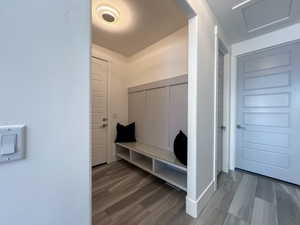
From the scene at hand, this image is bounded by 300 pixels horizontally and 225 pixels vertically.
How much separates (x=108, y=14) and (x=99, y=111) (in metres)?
1.81

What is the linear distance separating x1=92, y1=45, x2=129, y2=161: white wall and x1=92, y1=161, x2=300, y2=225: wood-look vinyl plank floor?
1207mm

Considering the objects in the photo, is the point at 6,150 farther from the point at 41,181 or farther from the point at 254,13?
the point at 254,13

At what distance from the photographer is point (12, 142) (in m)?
0.43

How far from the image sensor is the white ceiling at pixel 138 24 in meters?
1.89

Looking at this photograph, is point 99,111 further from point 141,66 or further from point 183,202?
point 183,202

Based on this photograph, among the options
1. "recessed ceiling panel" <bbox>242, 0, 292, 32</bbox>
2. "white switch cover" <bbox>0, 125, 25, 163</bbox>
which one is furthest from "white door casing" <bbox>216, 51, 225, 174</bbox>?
"white switch cover" <bbox>0, 125, 25, 163</bbox>

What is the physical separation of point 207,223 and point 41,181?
168cm

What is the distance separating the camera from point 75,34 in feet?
1.82

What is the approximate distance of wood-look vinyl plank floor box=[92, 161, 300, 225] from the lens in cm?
154

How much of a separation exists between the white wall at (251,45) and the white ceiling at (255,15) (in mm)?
96

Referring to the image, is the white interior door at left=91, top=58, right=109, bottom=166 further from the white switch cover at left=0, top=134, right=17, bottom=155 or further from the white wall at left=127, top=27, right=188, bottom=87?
the white switch cover at left=0, top=134, right=17, bottom=155

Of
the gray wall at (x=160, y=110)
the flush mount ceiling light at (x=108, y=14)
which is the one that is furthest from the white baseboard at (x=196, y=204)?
the flush mount ceiling light at (x=108, y=14)

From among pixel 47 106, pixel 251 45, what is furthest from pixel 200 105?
pixel 251 45

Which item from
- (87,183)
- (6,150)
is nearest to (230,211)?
(87,183)
